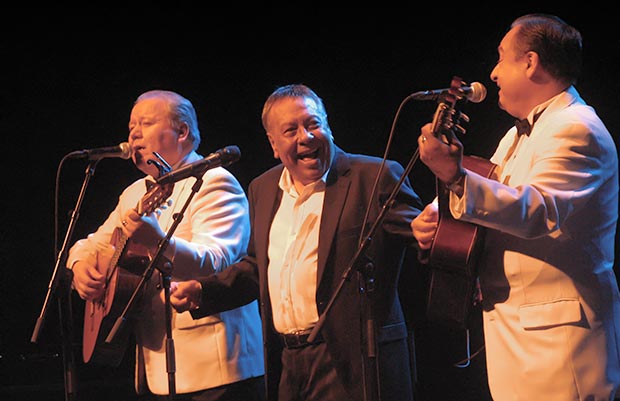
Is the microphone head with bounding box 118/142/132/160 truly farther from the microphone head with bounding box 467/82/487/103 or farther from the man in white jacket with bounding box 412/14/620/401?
the microphone head with bounding box 467/82/487/103

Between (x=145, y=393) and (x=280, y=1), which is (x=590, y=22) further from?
(x=145, y=393)

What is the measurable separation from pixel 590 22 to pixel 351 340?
2598mm

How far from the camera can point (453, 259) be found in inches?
102

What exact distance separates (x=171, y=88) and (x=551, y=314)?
12.9ft

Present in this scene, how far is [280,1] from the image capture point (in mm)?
5551

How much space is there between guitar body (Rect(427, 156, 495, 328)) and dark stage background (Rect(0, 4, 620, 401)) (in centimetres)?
217

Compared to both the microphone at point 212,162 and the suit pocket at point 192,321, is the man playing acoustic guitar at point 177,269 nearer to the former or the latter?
the suit pocket at point 192,321

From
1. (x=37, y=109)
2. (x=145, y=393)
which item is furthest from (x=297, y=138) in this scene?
(x=37, y=109)

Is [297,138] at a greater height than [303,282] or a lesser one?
greater

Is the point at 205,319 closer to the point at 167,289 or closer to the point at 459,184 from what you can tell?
the point at 167,289

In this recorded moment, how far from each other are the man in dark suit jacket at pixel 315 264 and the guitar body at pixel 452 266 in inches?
14.9

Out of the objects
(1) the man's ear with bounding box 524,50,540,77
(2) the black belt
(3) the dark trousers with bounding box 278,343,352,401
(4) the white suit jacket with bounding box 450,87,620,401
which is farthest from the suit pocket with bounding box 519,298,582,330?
(2) the black belt

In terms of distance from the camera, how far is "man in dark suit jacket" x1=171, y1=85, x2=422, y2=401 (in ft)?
10.4

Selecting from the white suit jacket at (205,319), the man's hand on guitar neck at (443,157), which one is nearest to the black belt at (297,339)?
the white suit jacket at (205,319)
